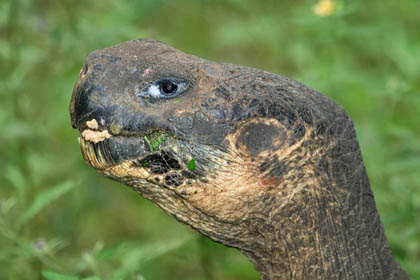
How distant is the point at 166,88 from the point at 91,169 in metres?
3.54

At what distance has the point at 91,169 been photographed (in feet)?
19.6

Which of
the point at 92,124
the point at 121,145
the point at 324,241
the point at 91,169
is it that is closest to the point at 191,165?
the point at 121,145

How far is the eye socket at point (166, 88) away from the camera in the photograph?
2.54m

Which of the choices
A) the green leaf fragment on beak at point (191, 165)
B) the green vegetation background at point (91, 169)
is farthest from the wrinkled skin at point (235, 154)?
the green vegetation background at point (91, 169)

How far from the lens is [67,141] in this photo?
248 inches

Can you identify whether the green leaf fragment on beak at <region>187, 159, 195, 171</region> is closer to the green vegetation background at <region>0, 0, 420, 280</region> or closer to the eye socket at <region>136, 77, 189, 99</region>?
the eye socket at <region>136, 77, 189, 99</region>

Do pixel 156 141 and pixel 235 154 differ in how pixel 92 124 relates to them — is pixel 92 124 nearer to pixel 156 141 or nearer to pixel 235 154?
pixel 156 141

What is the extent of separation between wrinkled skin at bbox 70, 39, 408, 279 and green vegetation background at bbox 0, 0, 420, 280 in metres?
0.61

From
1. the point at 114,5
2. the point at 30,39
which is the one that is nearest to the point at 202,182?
the point at 114,5

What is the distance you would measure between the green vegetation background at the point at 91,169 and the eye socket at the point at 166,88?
77 centimetres

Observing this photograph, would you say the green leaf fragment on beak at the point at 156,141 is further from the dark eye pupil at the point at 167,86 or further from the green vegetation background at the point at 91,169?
the green vegetation background at the point at 91,169

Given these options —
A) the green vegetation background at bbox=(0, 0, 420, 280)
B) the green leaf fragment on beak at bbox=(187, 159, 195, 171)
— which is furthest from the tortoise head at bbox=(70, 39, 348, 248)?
the green vegetation background at bbox=(0, 0, 420, 280)

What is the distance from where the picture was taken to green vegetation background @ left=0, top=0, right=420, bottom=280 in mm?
4117

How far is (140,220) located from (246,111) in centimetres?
438
